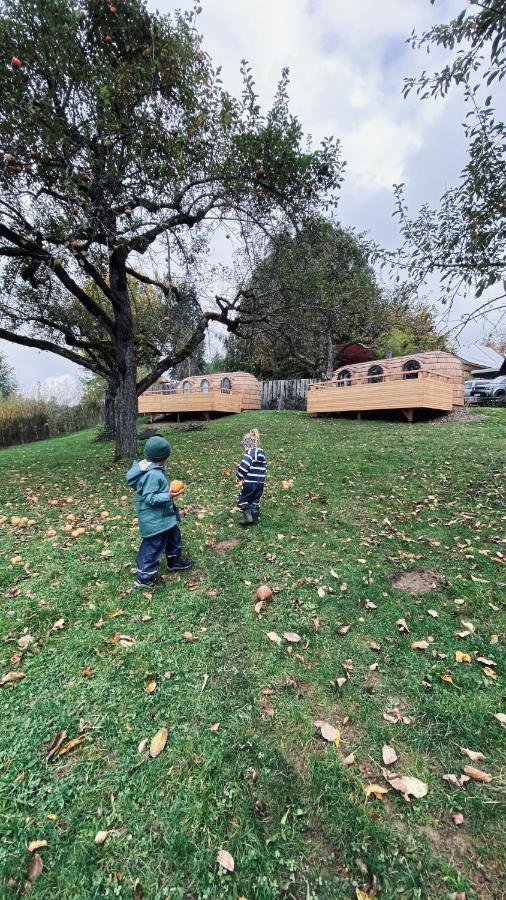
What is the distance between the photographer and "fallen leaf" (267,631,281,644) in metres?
3.10

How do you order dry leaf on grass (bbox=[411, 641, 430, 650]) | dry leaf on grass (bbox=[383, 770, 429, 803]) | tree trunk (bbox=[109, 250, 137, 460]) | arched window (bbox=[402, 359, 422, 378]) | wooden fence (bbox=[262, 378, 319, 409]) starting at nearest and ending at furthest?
dry leaf on grass (bbox=[383, 770, 429, 803])
dry leaf on grass (bbox=[411, 641, 430, 650])
tree trunk (bbox=[109, 250, 137, 460])
arched window (bbox=[402, 359, 422, 378])
wooden fence (bbox=[262, 378, 319, 409])

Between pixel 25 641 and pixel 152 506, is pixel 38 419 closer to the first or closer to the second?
pixel 152 506

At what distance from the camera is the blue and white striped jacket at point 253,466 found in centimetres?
516

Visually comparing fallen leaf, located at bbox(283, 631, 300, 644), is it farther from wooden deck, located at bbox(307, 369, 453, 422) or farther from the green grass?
wooden deck, located at bbox(307, 369, 453, 422)

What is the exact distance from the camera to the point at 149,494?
12.0 feet

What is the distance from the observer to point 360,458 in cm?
898

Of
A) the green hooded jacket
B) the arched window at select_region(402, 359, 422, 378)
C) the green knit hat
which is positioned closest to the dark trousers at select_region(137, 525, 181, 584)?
the green hooded jacket

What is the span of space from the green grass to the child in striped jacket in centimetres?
30

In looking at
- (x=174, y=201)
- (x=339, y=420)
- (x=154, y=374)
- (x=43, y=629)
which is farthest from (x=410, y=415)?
(x=43, y=629)

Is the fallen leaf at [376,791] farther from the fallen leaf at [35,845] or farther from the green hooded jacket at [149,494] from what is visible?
the green hooded jacket at [149,494]

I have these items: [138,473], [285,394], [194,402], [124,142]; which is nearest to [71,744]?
[138,473]

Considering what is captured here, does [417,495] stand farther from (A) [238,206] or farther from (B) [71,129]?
(B) [71,129]

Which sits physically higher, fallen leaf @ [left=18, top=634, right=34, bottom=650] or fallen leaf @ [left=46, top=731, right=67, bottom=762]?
fallen leaf @ [left=18, top=634, right=34, bottom=650]

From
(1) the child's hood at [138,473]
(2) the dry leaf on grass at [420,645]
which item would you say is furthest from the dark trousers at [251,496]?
(2) the dry leaf on grass at [420,645]
